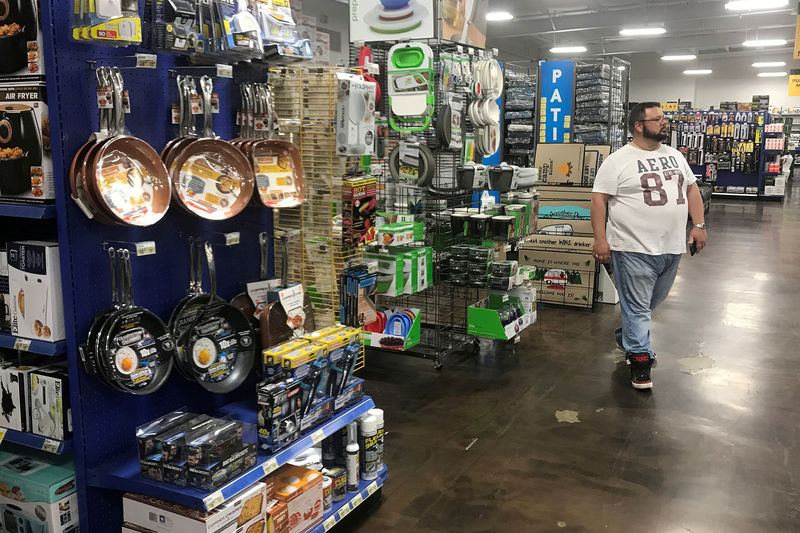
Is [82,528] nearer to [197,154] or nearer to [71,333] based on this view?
[71,333]

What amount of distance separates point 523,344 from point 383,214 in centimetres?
158

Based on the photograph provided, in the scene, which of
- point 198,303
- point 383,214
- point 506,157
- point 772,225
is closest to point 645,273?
point 383,214

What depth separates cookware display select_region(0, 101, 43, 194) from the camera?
6.95 ft

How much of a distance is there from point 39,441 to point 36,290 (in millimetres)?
527

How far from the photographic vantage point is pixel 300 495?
8.17 feet

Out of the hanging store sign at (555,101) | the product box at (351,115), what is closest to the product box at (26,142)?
the product box at (351,115)

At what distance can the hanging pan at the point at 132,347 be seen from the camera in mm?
2195

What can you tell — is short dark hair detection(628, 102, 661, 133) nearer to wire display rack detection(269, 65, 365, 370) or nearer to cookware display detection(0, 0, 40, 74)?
wire display rack detection(269, 65, 365, 370)

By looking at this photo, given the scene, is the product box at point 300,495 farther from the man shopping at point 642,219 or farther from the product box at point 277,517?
the man shopping at point 642,219

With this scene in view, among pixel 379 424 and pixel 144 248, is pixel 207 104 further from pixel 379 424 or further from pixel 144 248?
pixel 379 424

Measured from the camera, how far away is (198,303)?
2.53m

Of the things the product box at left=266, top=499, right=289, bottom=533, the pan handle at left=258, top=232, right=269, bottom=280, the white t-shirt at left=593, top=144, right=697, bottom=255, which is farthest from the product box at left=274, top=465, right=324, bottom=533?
the white t-shirt at left=593, top=144, right=697, bottom=255

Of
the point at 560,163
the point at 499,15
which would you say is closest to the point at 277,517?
the point at 560,163

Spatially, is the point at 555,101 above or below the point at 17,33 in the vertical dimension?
above
